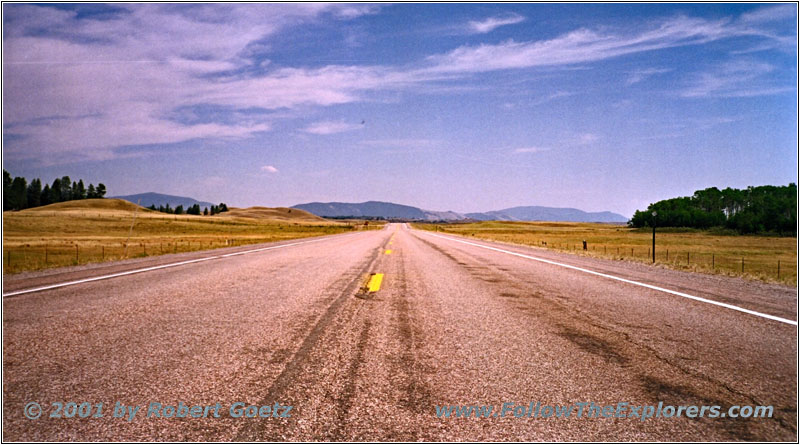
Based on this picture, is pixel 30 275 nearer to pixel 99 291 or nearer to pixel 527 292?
pixel 99 291

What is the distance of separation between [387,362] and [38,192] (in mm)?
191339

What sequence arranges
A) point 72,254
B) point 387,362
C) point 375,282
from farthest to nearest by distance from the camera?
point 72,254 → point 375,282 → point 387,362

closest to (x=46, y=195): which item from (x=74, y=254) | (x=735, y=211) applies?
(x=74, y=254)

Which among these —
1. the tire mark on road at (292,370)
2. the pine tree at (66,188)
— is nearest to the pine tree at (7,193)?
the pine tree at (66,188)

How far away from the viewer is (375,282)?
8.93m

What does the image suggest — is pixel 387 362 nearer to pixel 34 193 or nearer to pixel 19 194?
pixel 19 194

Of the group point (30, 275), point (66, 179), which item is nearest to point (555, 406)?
point (30, 275)

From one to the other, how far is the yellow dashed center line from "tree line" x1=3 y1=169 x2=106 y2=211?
159496mm

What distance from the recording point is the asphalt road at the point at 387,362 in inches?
101

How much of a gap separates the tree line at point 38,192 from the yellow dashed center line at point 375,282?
159 m

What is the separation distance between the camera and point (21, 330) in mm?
4742

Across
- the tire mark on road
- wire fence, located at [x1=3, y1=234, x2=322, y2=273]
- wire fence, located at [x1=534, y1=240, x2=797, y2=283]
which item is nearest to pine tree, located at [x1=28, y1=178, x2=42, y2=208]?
wire fence, located at [x1=3, y1=234, x2=322, y2=273]

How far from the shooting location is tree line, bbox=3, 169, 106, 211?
134m

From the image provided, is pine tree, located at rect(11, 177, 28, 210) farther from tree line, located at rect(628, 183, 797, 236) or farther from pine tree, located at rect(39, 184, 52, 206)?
tree line, located at rect(628, 183, 797, 236)
